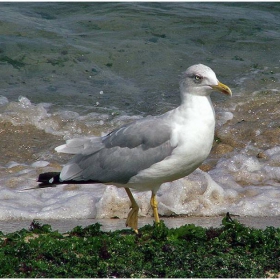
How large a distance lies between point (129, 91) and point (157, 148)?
5795mm

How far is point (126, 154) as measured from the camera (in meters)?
6.01

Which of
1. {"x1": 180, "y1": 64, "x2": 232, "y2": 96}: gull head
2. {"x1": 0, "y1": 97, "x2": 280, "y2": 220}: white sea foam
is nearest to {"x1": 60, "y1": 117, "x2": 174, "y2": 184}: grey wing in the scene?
{"x1": 180, "y1": 64, "x2": 232, "y2": 96}: gull head

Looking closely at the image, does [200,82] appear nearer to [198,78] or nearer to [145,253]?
[198,78]

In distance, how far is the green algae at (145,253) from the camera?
4.66 m

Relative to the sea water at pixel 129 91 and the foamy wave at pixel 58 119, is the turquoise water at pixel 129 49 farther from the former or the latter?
the foamy wave at pixel 58 119

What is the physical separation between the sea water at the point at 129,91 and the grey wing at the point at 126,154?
118 cm

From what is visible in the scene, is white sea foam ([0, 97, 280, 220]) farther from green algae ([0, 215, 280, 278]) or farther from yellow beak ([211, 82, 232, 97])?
yellow beak ([211, 82, 232, 97])

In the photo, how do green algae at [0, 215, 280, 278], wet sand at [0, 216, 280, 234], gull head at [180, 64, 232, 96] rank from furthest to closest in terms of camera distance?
wet sand at [0, 216, 280, 234] → gull head at [180, 64, 232, 96] → green algae at [0, 215, 280, 278]

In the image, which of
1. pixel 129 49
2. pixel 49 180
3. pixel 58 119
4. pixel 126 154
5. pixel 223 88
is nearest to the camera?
pixel 223 88

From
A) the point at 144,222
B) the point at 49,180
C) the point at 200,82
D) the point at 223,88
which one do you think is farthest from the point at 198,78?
the point at 144,222

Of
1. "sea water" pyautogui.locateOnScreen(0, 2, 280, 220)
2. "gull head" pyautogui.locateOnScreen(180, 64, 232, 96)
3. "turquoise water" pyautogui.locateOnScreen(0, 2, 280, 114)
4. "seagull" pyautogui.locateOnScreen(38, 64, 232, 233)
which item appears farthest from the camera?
"turquoise water" pyautogui.locateOnScreen(0, 2, 280, 114)

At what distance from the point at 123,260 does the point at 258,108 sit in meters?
6.37

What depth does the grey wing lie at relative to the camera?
228 inches

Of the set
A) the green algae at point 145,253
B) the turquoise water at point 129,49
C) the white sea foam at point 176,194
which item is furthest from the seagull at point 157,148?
the turquoise water at point 129,49
